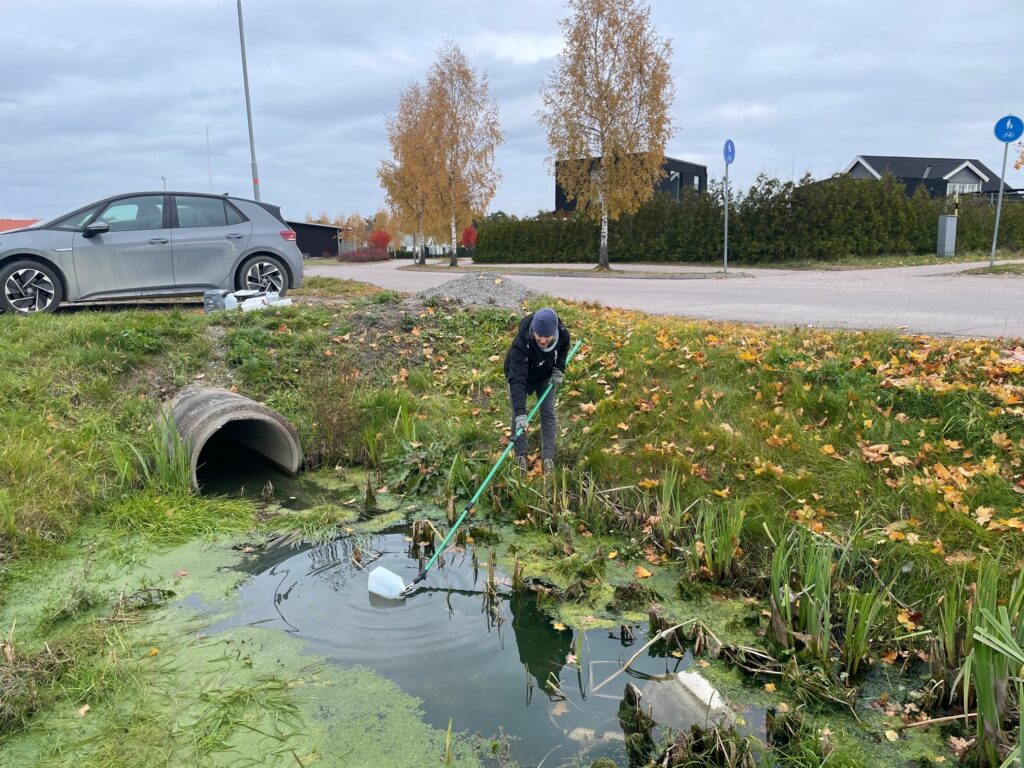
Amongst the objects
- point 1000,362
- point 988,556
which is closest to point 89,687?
point 988,556

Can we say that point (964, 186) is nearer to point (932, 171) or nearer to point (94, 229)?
point (932, 171)

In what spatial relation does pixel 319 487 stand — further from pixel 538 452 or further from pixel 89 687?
pixel 89 687

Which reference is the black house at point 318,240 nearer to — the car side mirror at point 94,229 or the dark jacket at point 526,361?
the car side mirror at point 94,229

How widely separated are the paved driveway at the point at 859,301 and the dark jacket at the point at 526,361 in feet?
12.1

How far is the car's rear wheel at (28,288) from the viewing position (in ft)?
29.6

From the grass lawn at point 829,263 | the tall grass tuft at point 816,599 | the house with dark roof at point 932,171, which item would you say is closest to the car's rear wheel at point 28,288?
the tall grass tuft at point 816,599

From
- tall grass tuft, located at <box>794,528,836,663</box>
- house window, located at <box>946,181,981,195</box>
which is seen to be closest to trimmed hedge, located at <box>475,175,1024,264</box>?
tall grass tuft, located at <box>794,528,836,663</box>

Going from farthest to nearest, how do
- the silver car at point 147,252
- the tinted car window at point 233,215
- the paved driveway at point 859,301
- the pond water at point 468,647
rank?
the tinted car window at point 233,215 < the silver car at point 147,252 < the paved driveway at point 859,301 < the pond water at point 468,647

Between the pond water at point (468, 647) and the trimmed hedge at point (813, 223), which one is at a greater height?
the trimmed hedge at point (813, 223)

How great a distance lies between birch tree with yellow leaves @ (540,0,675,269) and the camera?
79.5ft

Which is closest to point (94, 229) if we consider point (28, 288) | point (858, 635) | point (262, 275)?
point (28, 288)

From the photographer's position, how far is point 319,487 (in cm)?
625

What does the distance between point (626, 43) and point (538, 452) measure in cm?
2180

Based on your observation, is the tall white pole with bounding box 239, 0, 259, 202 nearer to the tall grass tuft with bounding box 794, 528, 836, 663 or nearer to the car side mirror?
the car side mirror
